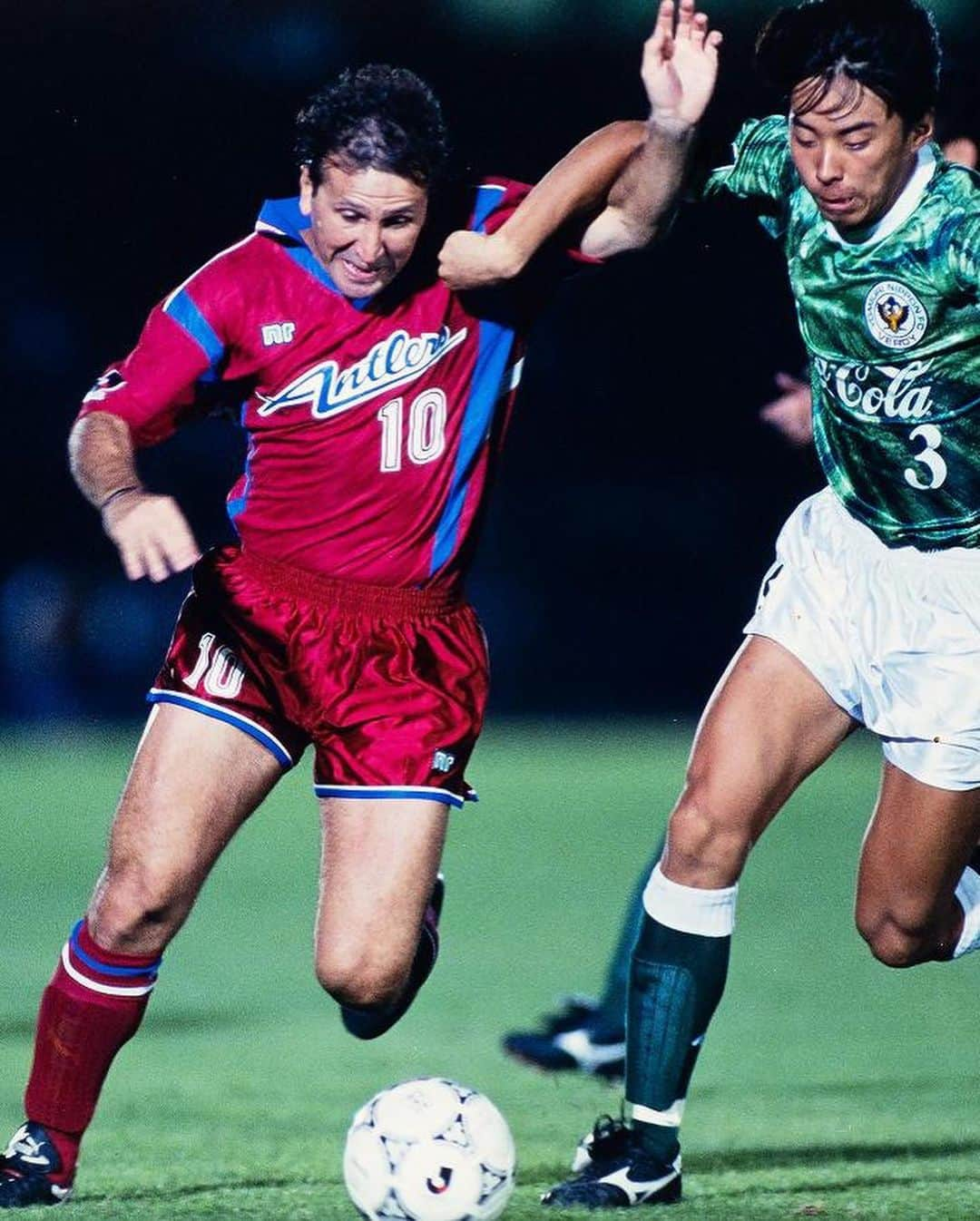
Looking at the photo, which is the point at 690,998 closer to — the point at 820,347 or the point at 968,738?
the point at 968,738

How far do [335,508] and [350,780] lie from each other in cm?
54

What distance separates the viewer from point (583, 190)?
156 inches

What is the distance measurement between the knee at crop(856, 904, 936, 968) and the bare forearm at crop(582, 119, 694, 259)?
4.48 ft

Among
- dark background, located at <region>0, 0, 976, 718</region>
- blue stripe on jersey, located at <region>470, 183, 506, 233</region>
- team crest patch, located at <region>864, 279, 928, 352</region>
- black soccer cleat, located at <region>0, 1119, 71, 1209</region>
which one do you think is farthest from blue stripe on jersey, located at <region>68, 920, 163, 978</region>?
dark background, located at <region>0, 0, 976, 718</region>

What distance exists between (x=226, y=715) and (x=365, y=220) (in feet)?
3.22

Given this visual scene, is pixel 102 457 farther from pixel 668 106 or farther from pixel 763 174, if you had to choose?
pixel 763 174

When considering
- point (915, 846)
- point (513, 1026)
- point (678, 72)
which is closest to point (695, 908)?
point (915, 846)

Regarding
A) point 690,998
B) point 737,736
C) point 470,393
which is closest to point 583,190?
point 470,393

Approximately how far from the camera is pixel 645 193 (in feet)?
12.9

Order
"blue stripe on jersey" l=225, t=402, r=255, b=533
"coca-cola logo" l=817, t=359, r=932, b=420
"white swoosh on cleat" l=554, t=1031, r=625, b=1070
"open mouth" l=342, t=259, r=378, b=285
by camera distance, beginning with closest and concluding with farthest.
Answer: "coca-cola logo" l=817, t=359, r=932, b=420
"open mouth" l=342, t=259, r=378, b=285
"blue stripe on jersey" l=225, t=402, r=255, b=533
"white swoosh on cleat" l=554, t=1031, r=625, b=1070

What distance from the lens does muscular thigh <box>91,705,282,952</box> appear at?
12.8 ft

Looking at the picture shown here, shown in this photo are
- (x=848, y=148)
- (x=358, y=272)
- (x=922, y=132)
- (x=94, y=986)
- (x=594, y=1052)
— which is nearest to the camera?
(x=848, y=148)

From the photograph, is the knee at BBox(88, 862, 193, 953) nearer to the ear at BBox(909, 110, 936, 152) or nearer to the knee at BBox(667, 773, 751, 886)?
the knee at BBox(667, 773, 751, 886)

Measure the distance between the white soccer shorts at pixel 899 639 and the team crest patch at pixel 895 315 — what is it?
46 cm
